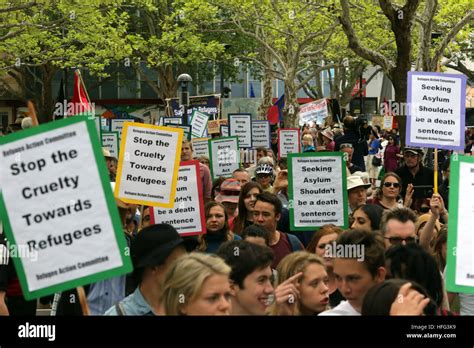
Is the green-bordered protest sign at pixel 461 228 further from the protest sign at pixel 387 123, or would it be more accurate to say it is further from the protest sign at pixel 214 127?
the protest sign at pixel 387 123

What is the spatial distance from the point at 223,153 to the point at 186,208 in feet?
25.5

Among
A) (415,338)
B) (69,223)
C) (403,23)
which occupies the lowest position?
(415,338)

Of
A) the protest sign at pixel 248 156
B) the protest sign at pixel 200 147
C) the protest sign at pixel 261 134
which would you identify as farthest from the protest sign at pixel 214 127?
the protest sign at pixel 200 147

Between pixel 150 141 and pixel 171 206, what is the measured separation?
74 cm

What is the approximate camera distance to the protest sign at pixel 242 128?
23.3m

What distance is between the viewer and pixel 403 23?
57.0 feet

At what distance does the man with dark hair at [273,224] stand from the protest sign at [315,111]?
25.9 m

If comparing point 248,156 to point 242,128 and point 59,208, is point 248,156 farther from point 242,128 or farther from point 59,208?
point 59,208

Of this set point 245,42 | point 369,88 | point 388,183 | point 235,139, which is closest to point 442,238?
point 388,183

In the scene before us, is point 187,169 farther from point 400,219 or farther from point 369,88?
point 369,88

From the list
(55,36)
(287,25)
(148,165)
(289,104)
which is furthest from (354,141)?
(55,36)

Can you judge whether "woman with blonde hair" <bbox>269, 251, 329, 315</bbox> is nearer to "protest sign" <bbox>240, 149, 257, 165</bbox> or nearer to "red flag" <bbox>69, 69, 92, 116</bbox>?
"red flag" <bbox>69, 69, 92, 116</bbox>

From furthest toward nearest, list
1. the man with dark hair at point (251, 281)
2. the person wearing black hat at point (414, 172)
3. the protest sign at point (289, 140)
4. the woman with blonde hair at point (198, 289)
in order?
the protest sign at point (289, 140)
the person wearing black hat at point (414, 172)
the man with dark hair at point (251, 281)
the woman with blonde hair at point (198, 289)

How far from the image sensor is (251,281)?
253 inches
